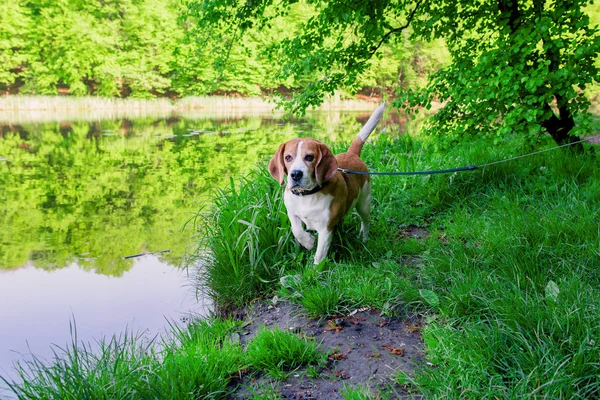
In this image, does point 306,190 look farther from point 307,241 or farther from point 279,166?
point 307,241

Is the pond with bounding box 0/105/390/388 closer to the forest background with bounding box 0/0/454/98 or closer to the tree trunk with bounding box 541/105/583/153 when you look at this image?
the tree trunk with bounding box 541/105/583/153

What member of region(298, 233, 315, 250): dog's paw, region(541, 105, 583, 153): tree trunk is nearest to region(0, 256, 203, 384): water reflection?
region(298, 233, 315, 250): dog's paw

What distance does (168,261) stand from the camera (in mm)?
5469

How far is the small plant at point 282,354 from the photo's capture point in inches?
103

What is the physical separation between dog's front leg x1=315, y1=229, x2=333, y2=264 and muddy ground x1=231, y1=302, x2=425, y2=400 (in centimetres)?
51

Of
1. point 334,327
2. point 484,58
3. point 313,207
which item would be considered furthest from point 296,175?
point 484,58

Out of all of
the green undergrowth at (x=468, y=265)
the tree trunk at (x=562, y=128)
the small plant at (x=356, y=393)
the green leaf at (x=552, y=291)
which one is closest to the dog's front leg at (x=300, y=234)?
the green undergrowth at (x=468, y=265)

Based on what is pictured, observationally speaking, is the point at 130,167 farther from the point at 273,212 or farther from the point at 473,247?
the point at 473,247

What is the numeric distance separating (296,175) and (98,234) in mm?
4122

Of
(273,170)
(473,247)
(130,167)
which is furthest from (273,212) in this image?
(130,167)

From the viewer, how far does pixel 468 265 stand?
3.18 meters

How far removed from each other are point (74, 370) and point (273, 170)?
6.41 ft

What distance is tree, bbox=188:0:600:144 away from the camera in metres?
4.16

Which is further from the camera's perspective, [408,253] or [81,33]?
[81,33]
